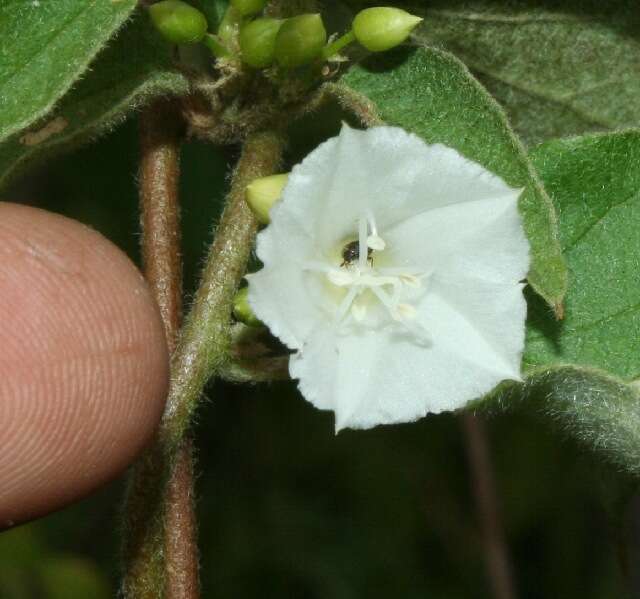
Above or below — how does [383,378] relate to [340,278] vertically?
below

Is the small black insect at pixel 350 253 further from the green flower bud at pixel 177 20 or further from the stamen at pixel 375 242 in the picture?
the green flower bud at pixel 177 20

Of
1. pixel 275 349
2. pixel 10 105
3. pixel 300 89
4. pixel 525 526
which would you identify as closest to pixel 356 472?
pixel 525 526

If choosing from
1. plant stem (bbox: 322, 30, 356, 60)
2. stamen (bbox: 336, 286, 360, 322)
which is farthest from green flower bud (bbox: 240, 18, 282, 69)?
stamen (bbox: 336, 286, 360, 322)

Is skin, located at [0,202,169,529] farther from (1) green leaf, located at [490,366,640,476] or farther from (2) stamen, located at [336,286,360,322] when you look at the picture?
(1) green leaf, located at [490,366,640,476]

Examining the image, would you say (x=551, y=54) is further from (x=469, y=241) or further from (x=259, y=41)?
(x=259, y=41)

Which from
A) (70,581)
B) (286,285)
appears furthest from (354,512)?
(286,285)

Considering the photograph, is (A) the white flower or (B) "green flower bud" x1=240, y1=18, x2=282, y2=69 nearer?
(A) the white flower
